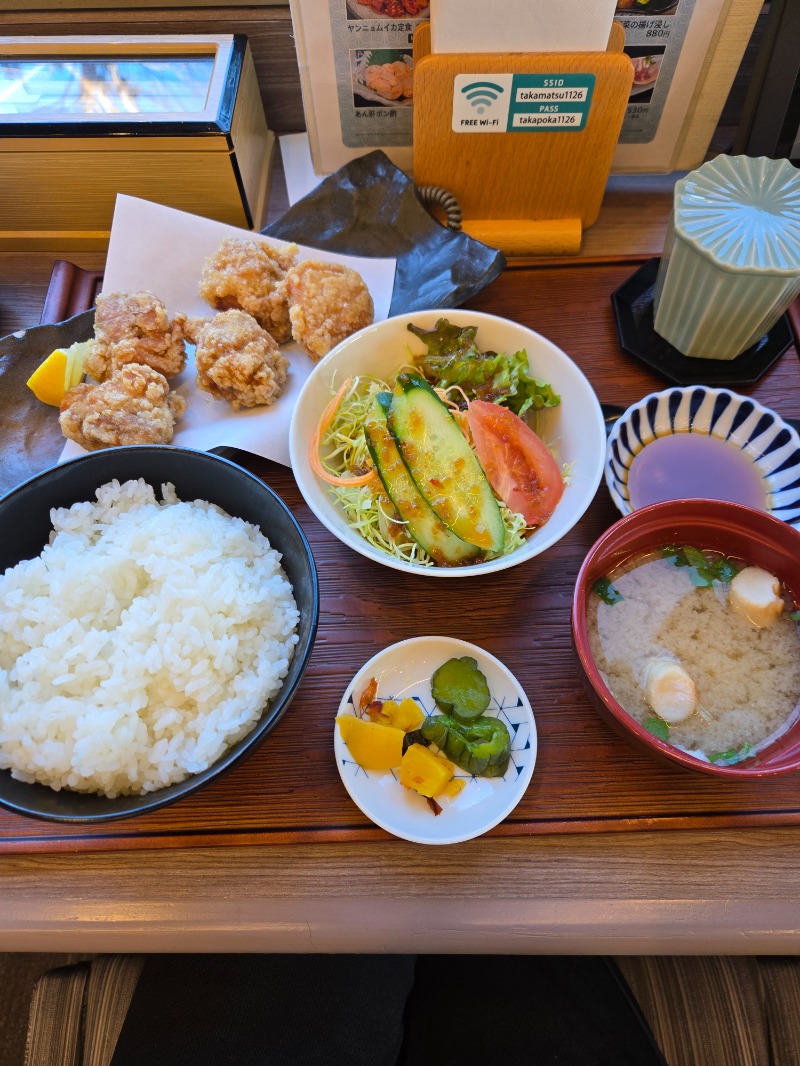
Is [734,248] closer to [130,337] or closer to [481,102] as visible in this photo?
[481,102]

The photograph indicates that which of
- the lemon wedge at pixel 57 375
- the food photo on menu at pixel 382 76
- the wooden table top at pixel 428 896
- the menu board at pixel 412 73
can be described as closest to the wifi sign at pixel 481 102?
the menu board at pixel 412 73

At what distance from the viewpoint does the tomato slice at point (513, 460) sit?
150 centimetres

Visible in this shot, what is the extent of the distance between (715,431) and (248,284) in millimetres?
1142

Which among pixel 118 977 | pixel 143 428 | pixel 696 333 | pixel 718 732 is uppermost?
pixel 696 333

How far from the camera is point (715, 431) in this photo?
160 centimetres

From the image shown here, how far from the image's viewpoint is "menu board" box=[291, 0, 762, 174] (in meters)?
1.74

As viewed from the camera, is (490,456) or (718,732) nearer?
Answer: (718,732)

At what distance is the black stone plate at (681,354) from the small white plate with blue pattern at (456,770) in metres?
0.87

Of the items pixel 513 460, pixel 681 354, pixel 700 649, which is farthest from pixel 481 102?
pixel 700 649

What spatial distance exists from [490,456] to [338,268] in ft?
2.10

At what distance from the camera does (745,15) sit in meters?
1.72

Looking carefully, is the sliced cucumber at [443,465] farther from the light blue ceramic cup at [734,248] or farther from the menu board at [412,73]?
the menu board at [412,73]

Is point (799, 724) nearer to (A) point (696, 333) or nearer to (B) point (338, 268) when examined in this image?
(A) point (696, 333)

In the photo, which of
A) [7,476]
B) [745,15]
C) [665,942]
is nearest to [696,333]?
[745,15]
